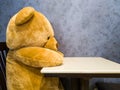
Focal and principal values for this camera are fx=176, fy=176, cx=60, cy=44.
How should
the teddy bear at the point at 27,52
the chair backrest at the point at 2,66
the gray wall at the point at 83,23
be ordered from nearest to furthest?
1. the teddy bear at the point at 27,52
2. the chair backrest at the point at 2,66
3. the gray wall at the point at 83,23

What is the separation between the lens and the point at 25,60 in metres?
1.38

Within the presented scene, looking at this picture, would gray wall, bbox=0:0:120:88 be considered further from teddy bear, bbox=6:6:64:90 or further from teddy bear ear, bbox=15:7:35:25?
teddy bear ear, bbox=15:7:35:25

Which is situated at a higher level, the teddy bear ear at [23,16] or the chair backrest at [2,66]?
the teddy bear ear at [23,16]

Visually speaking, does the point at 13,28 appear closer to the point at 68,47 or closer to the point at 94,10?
the point at 68,47

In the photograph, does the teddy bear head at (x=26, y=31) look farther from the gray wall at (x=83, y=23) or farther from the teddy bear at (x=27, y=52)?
the gray wall at (x=83, y=23)

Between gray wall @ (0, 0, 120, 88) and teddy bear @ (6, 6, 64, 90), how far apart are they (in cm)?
33

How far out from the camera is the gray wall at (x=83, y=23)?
6.08 feet

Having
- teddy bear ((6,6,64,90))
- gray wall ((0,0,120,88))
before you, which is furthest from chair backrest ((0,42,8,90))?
gray wall ((0,0,120,88))

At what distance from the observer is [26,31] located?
1.51 m

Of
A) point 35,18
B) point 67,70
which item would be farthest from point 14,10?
point 67,70

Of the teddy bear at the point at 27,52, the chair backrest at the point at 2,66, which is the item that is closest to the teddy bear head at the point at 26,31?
the teddy bear at the point at 27,52

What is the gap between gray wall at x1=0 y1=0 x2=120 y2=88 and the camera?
185cm

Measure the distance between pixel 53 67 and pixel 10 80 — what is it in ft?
1.49

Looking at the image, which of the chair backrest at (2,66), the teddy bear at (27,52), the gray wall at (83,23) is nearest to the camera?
the teddy bear at (27,52)
